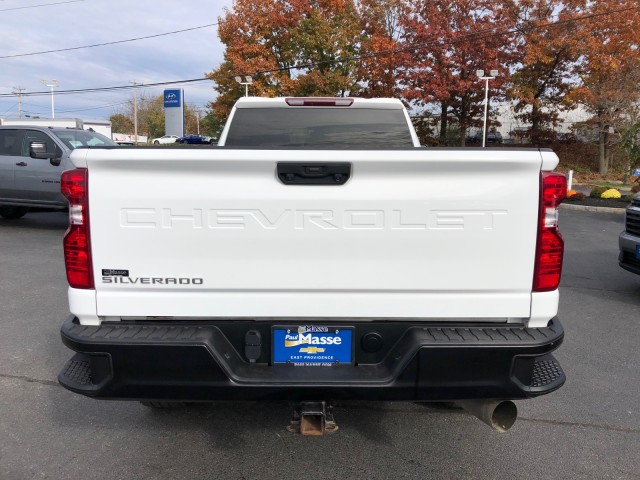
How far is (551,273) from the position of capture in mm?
2338

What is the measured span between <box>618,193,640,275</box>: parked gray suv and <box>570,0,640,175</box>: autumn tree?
20223mm

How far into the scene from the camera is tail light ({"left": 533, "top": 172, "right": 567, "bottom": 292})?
2.29 metres

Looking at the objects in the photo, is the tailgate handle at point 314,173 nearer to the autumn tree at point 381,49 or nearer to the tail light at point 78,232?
the tail light at point 78,232

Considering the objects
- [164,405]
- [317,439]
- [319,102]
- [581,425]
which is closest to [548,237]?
[581,425]

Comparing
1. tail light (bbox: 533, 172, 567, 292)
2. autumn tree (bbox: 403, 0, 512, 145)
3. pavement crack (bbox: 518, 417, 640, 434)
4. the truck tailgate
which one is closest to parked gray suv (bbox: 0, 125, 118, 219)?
the truck tailgate

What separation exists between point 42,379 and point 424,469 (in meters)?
2.98

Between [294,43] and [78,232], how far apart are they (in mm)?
35441

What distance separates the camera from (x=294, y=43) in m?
35.1

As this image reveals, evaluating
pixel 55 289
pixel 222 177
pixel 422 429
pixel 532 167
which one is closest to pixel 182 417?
pixel 422 429

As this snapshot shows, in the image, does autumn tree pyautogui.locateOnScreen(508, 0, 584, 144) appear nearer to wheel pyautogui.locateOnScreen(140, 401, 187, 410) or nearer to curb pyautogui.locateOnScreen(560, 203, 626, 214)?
curb pyautogui.locateOnScreen(560, 203, 626, 214)

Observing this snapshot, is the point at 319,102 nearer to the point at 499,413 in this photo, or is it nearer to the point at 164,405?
the point at 164,405

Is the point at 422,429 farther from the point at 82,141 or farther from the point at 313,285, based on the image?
the point at 82,141

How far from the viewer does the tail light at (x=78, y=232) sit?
7.51 feet

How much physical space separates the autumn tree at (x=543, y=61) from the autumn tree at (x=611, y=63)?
2.86 ft
